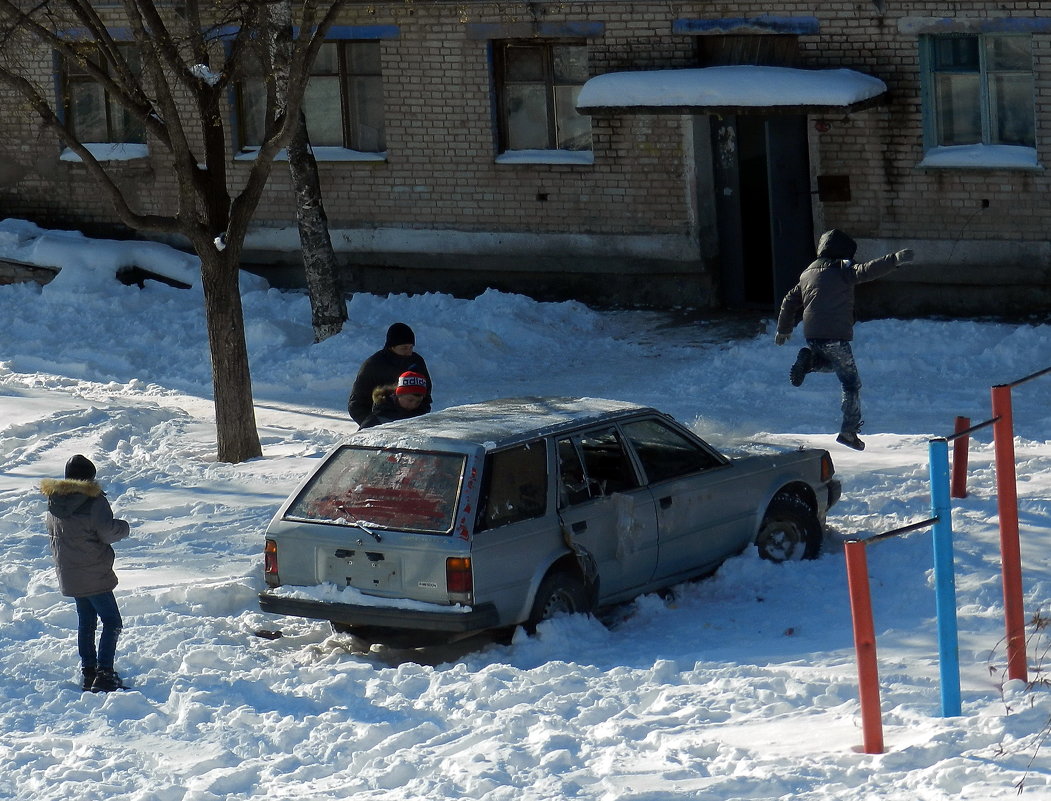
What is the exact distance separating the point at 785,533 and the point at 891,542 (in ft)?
2.11

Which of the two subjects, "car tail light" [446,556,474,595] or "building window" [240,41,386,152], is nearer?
"car tail light" [446,556,474,595]

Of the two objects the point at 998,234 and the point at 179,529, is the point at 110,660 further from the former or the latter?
the point at 998,234

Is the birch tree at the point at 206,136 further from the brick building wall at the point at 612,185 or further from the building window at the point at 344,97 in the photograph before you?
the building window at the point at 344,97

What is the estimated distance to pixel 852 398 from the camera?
11422 mm

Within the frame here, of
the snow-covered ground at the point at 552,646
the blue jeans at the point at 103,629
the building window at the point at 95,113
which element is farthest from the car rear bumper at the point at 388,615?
the building window at the point at 95,113

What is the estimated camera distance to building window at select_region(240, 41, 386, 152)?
1917 cm

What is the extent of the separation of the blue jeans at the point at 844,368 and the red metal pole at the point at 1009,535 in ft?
13.1

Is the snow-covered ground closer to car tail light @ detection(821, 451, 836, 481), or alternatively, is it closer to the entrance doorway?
car tail light @ detection(821, 451, 836, 481)

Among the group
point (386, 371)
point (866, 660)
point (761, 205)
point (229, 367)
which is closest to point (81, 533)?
point (386, 371)

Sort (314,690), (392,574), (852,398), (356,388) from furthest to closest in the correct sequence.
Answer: (852,398)
(356,388)
(392,574)
(314,690)

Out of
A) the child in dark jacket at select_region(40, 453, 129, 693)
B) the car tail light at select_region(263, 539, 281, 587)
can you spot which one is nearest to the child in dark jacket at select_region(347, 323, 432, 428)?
the car tail light at select_region(263, 539, 281, 587)

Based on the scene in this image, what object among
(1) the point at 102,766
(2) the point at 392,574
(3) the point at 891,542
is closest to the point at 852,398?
(3) the point at 891,542

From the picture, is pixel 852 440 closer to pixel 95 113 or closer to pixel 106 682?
pixel 106 682

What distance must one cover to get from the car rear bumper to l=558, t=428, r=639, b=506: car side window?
87 cm
